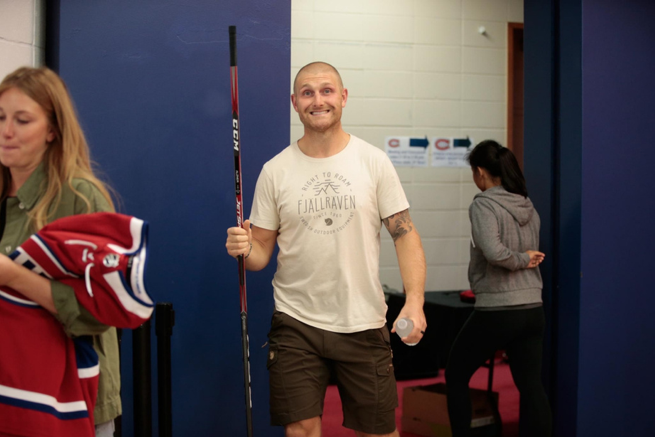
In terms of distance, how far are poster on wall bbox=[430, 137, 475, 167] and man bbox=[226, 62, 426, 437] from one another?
8.64ft

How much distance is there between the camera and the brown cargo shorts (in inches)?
88.1

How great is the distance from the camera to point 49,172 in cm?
146

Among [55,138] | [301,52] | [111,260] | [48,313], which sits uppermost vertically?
[301,52]

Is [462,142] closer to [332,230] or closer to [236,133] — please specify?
[332,230]

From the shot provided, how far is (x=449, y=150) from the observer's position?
493cm

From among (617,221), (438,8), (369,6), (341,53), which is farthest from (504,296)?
(438,8)

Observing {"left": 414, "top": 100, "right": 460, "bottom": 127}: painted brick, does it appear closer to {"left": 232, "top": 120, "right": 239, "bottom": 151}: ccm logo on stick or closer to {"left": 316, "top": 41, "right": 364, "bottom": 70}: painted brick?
{"left": 316, "top": 41, "right": 364, "bottom": 70}: painted brick

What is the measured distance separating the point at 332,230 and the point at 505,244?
96 cm

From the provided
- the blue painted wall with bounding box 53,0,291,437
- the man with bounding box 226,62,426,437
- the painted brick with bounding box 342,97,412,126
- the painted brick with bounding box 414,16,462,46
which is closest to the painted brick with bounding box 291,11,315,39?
the painted brick with bounding box 342,97,412,126

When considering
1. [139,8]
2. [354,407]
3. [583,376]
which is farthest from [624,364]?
[139,8]

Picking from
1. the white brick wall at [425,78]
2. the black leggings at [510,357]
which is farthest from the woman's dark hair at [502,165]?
the white brick wall at [425,78]

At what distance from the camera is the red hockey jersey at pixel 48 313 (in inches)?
51.4

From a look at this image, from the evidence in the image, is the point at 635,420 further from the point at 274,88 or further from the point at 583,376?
the point at 274,88

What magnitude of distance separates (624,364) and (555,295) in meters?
0.44
